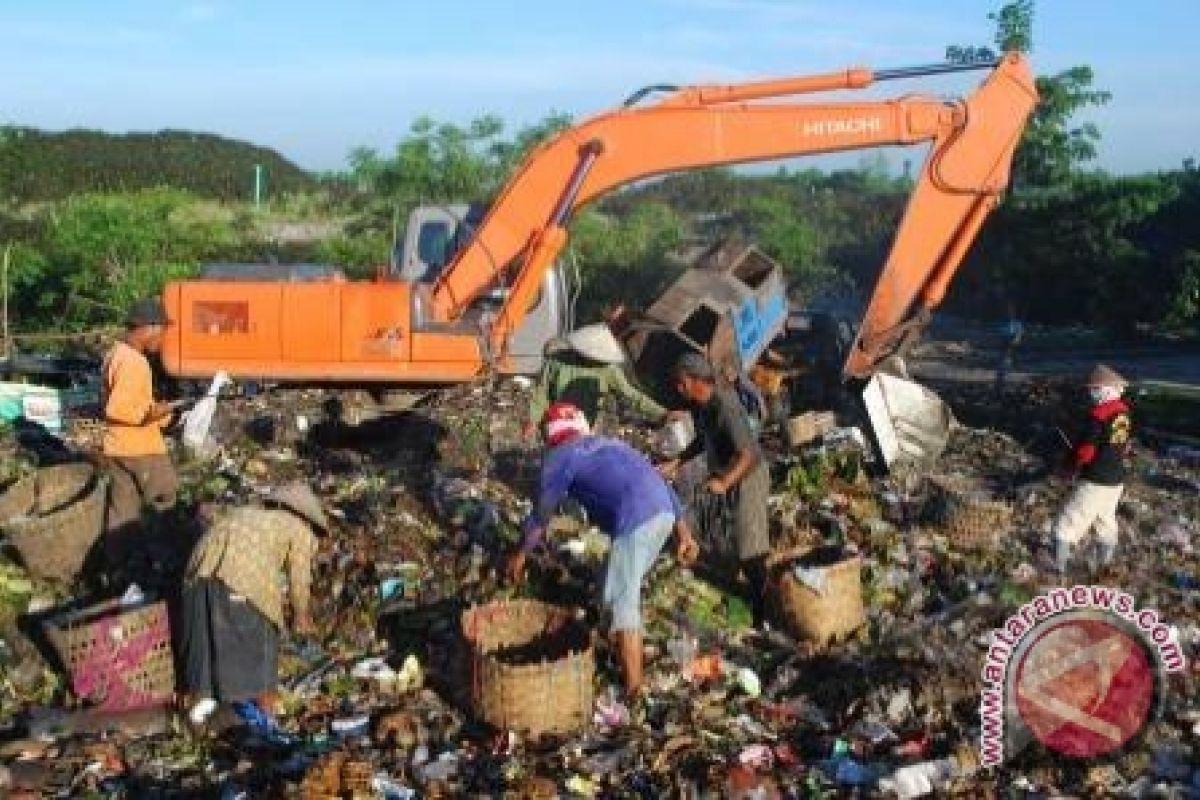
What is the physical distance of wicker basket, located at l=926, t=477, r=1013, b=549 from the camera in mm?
7980

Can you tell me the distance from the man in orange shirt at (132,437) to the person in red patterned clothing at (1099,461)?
4931mm

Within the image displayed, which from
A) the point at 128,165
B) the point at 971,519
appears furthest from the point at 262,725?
the point at 128,165

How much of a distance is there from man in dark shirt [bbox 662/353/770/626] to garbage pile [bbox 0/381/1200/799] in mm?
217

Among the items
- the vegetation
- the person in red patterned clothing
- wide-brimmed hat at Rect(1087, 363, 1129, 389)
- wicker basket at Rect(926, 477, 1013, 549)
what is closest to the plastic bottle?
the person in red patterned clothing

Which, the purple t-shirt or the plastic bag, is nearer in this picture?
the purple t-shirt

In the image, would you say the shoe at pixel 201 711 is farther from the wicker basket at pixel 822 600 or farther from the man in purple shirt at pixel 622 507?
the wicker basket at pixel 822 600

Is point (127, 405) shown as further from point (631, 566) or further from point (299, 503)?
point (631, 566)

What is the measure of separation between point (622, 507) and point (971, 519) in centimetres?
309

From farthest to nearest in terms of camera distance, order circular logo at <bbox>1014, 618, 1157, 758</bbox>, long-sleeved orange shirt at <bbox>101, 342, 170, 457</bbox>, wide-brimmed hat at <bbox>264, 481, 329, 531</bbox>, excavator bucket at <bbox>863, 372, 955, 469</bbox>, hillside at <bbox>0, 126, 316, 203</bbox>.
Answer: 1. hillside at <bbox>0, 126, 316, 203</bbox>
2. excavator bucket at <bbox>863, 372, 955, 469</bbox>
3. long-sleeved orange shirt at <bbox>101, 342, 170, 457</bbox>
4. wide-brimmed hat at <bbox>264, 481, 329, 531</bbox>
5. circular logo at <bbox>1014, 618, 1157, 758</bbox>

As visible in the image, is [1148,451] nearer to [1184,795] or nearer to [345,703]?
[1184,795]

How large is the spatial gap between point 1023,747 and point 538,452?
15.7ft

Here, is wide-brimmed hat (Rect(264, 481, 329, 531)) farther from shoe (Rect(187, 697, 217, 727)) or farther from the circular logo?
the circular logo

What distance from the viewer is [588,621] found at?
643 cm

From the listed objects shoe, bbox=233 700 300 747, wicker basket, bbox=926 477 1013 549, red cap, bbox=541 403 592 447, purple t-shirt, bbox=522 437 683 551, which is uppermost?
red cap, bbox=541 403 592 447
